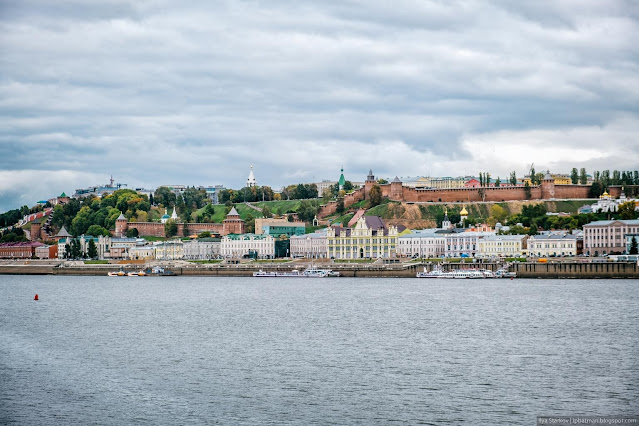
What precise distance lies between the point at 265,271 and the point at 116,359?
134ft

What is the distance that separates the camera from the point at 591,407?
16281 millimetres

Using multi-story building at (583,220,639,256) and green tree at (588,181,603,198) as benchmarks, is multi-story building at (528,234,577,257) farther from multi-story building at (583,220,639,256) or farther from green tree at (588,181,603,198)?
green tree at (588,181,603,198)

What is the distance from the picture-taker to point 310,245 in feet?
243

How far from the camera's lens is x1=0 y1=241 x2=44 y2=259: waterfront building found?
89750 mm

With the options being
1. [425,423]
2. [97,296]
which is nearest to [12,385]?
[425,423]

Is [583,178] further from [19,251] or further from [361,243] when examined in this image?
[19,251]

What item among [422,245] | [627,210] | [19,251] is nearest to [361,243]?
[422,245]

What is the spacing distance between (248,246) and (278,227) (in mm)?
5096

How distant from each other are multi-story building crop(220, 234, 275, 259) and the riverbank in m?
8.32

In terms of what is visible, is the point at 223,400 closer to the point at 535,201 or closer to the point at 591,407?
the point at 591,407

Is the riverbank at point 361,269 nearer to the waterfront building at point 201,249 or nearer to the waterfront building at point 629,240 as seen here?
the waterfront building at point 629,240

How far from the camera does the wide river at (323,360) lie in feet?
53.9

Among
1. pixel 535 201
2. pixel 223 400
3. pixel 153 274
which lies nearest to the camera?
pixel 223 400

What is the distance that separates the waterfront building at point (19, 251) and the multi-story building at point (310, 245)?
28756mm
